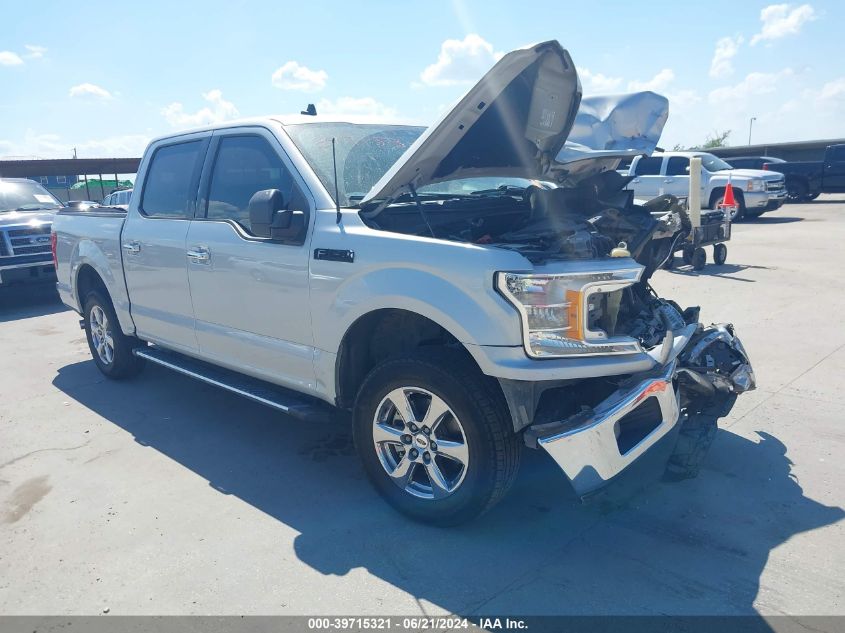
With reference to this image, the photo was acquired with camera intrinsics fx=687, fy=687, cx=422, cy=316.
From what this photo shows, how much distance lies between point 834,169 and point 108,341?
24.7 metres

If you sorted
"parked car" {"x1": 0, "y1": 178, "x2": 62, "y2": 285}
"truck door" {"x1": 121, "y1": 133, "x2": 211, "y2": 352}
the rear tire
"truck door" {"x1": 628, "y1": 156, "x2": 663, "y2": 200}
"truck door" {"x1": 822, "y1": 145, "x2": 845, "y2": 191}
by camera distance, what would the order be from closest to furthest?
"truck door" {"x1": 121, "y1": 133, "x2": 211, "y2": 352}
the rear tire
"parked car" {"x1": 0, "y1": 178, "x2": 62, "y2": 285}
"truck door" {"x1": 628, "y1": 156, "x2": 663, "y2": 200}
"truck door" {"x1": 822, "y1": 145, "x2": 845, "y2": 191}

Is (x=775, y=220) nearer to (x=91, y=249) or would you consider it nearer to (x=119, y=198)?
(x=119, y=198)

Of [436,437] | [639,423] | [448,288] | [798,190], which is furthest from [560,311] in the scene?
[798,190]

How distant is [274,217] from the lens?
12.2 ft

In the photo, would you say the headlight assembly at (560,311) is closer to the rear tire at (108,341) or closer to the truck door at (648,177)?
the rear tire at (108,341)

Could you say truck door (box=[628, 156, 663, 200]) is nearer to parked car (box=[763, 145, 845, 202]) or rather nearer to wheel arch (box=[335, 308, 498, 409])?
parked car (box=[763, 145, 845, 202])

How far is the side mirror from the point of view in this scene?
3648 millimetres

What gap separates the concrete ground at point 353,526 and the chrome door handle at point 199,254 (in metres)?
1.27

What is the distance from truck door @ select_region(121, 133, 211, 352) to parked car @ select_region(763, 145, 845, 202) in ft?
74.3

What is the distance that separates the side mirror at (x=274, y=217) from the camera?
3.65 metres

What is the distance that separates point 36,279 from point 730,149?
34.7 m

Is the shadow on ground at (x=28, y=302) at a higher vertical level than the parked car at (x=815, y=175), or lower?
lower

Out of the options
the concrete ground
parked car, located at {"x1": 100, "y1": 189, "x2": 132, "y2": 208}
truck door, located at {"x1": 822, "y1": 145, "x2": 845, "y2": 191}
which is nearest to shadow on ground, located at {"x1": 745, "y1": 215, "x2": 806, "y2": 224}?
truck door, located at {"x1": 822, "y1": 145, "x2": 845, "y2": 191}

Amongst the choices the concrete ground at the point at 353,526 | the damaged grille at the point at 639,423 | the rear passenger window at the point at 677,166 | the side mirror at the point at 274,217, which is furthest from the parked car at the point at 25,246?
the rear passenger window at the point at 677,166
